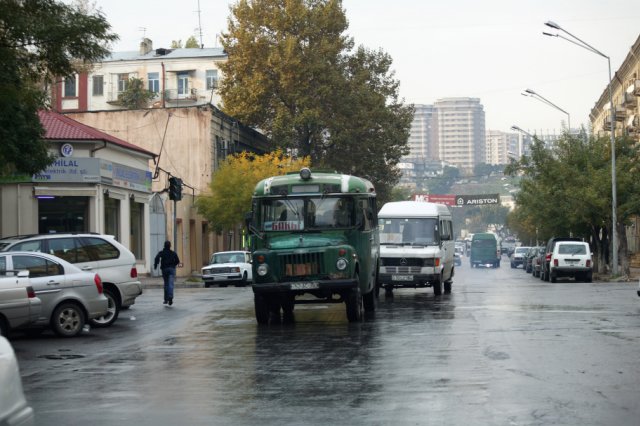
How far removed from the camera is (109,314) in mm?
22859

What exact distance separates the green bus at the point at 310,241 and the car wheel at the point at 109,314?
3273 millimetres

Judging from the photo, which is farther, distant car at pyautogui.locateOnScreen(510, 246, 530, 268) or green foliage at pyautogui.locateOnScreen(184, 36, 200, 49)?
green foliage at pyautogui.locateOnScreen(184, 36, 200, 49)

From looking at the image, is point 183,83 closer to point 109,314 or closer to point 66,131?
point 66,131

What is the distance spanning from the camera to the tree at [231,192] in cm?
5900

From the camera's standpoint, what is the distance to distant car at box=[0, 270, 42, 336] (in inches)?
702

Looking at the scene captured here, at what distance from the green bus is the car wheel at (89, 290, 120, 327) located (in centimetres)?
327

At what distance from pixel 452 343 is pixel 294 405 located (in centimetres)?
654

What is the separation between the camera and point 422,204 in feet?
104

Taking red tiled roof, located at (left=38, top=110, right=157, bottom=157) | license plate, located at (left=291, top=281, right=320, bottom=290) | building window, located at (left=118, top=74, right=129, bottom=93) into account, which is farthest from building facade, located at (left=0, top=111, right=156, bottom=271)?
building window, located at (left=118, top=74, right=129, bottom=93)

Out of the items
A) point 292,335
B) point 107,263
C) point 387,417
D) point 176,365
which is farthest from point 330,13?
point 387,417

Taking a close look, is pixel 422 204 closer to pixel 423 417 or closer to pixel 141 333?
pixel 141 333

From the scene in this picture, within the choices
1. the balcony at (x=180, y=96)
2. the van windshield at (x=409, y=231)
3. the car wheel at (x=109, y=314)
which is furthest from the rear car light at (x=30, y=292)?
the balcony at (x=180, y=96)

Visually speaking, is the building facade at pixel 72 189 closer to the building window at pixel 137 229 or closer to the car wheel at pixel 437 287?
the building window at pixel 137 229

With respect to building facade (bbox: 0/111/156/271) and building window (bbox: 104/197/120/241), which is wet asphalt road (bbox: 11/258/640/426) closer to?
building facade (bbox: 0/111/156/271)
